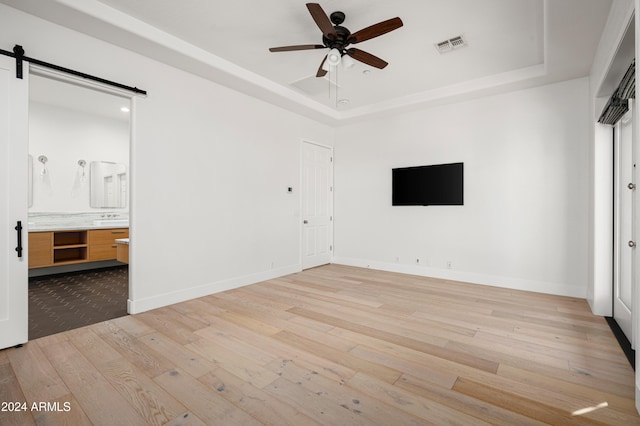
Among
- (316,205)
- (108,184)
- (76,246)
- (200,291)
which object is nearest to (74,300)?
(200,291)

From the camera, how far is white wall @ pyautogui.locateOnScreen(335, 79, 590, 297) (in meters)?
4.08

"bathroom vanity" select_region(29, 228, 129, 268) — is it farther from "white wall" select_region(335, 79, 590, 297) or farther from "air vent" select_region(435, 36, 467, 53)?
"air vent" select_region(435, 36, 467, 53)

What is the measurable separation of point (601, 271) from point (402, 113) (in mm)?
3673

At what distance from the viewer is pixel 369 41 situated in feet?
11.3

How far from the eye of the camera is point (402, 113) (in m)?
5.49

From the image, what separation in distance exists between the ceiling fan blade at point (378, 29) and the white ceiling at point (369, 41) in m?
0.29

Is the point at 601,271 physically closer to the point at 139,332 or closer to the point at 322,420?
the point at 322,420

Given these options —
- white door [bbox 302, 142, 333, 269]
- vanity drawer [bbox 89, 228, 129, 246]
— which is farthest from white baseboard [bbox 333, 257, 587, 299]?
vanity drawer [bbox 89, 228, 129, 246]

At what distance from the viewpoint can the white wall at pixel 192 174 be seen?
316 centimetres

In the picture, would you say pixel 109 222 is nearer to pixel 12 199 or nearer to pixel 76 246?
pixel 76 246

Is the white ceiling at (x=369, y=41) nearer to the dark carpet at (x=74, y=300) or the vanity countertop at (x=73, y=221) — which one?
the dark carpet at (x=74, y=300)

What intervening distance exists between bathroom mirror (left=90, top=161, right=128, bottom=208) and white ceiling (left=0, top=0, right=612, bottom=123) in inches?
143

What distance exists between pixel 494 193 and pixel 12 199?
572 centimetres

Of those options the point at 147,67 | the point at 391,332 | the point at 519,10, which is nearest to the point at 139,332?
the point at 391,332
